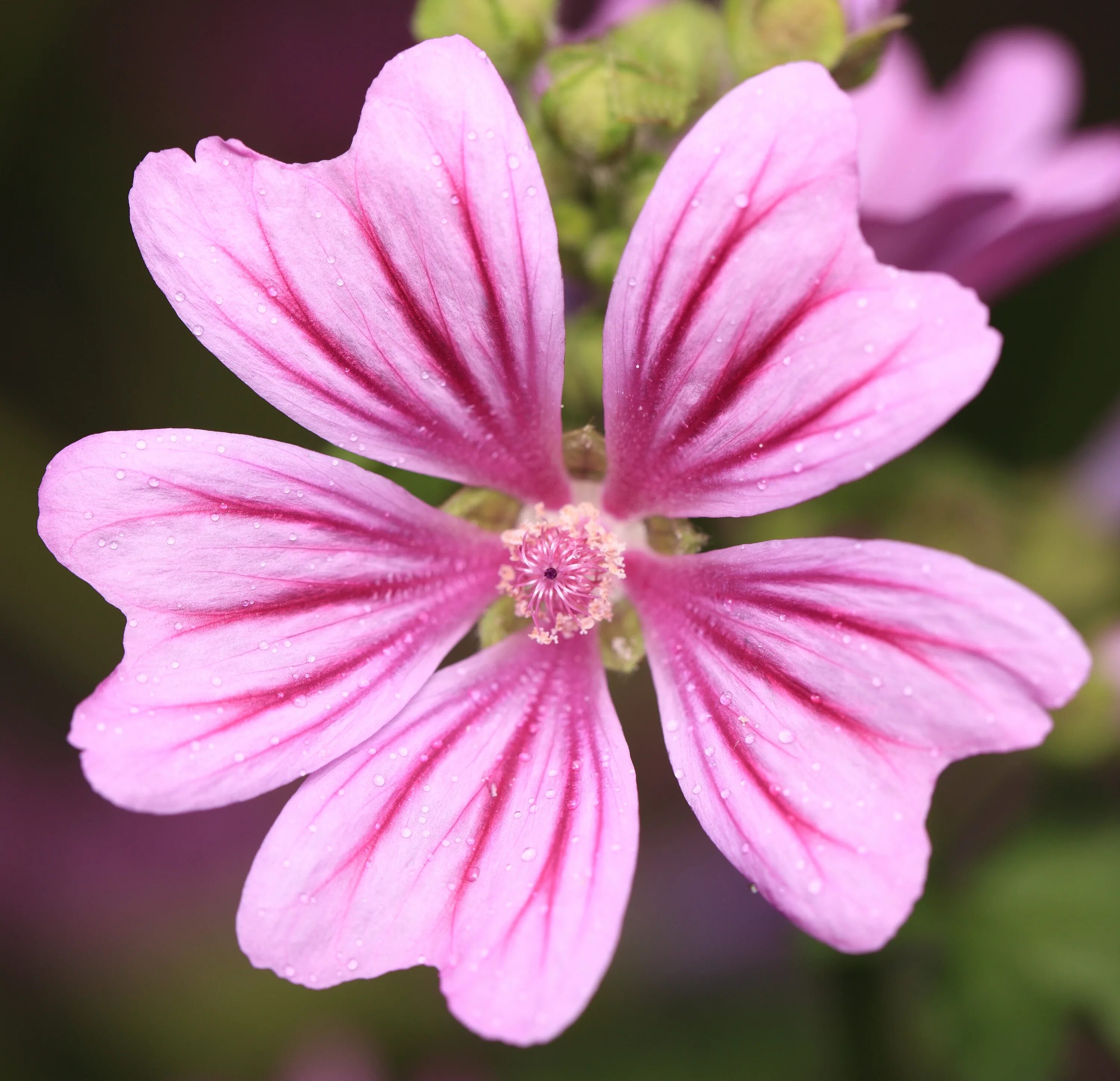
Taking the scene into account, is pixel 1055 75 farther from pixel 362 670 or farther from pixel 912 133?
pixel 362 670

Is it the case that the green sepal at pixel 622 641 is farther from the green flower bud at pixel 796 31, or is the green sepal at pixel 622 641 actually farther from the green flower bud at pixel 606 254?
the green flower bud at pixel 796 31

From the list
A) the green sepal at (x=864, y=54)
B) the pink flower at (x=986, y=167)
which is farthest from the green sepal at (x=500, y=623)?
the green sepal at (x=864, y=54)

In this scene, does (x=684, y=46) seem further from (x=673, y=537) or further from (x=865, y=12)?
(x=673, y=537)

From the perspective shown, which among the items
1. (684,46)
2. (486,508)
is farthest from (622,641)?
(684,46)

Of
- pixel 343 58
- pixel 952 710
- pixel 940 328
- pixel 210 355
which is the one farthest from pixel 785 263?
pixel 343 58

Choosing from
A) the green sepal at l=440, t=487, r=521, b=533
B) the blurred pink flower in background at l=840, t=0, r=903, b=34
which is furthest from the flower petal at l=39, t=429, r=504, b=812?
the blurred pink flower in background at l=840, t=0, r=903, b=34

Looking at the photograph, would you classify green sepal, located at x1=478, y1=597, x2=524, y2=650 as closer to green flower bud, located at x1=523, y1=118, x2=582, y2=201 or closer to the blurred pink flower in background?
green flower bud, located at x1=523, y1=118, x2=582, y2=201
